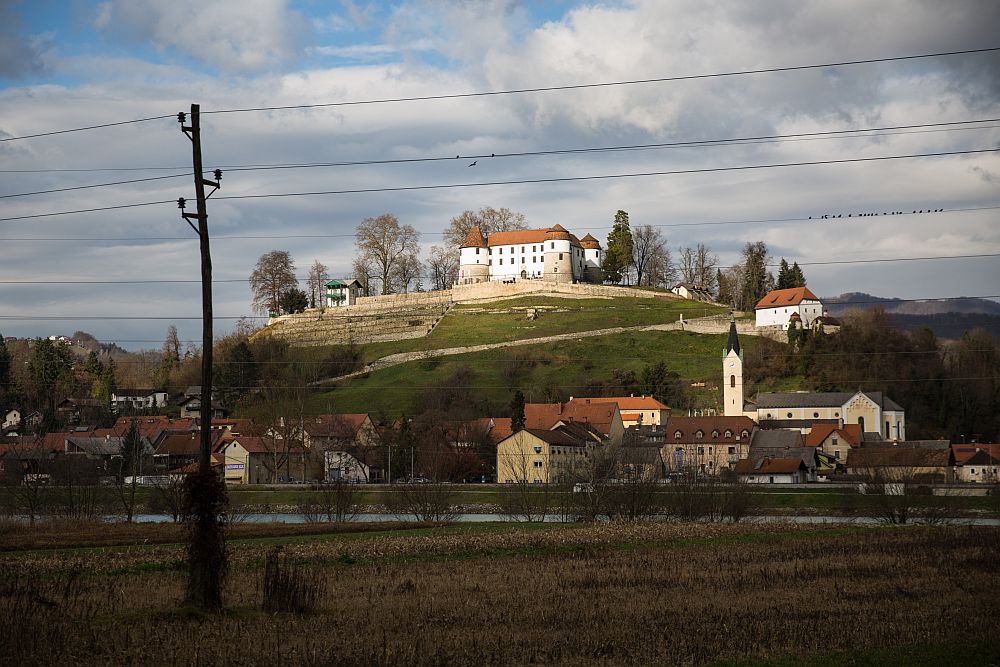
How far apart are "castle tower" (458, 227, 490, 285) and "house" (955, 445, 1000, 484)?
9652 centimetres

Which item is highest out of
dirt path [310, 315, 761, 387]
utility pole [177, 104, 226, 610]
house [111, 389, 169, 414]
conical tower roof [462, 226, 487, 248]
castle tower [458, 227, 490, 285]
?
conical tower roof [462, 226, 487, 248]

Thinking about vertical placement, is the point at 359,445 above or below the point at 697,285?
below

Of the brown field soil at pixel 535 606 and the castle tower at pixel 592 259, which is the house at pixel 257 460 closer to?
the brown field soil at pixel 535 606

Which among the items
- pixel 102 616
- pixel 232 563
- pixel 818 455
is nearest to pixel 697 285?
pixel 818 455

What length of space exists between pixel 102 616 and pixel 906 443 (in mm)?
80990

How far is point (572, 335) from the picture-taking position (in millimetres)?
128250

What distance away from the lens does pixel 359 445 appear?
269 ft

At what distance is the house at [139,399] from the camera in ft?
393

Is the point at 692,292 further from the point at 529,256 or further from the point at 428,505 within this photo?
the point at 428,505

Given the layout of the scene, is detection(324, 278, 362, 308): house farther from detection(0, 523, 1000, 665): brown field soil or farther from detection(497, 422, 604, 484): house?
detection(0, 523, 1000, 665): brown field soil

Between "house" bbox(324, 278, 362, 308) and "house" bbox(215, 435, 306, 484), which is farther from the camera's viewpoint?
"house" bbox(324, 278, 362, 308)

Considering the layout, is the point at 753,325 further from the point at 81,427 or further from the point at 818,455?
the point at 81,427

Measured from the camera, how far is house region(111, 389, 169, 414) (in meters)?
120

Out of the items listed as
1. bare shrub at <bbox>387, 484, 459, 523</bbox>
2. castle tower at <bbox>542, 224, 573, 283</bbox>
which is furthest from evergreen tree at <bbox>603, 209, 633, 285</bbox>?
bare shrub at <bbox>387, 484, 459, 523</bbox>
